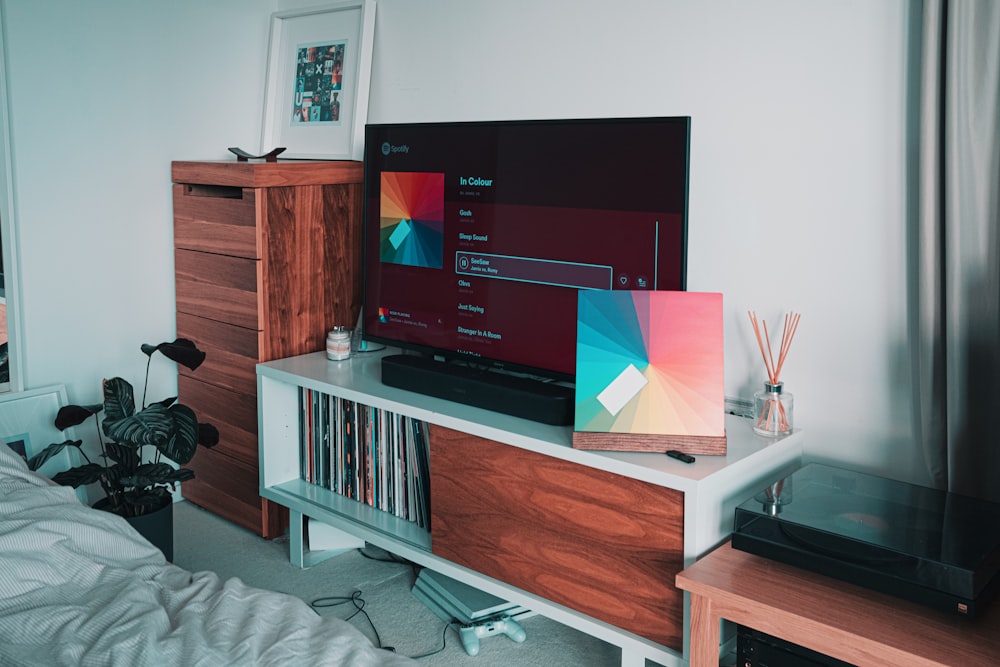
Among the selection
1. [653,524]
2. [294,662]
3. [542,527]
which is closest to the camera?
[294,662]

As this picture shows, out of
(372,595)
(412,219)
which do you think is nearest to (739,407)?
(412,219)

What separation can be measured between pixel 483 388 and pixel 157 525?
3.56 ft

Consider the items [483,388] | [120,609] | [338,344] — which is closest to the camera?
[120,609]

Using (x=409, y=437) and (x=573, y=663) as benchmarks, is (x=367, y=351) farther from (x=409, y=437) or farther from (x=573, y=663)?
(x=573, y=663)

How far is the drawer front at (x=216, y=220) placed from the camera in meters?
2.84

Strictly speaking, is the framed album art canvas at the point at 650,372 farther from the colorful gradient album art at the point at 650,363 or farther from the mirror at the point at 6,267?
the mirror at the point at 6,267

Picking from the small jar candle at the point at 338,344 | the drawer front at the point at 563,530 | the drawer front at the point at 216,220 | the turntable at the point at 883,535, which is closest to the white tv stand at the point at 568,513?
the drawer front at the point at 563,530

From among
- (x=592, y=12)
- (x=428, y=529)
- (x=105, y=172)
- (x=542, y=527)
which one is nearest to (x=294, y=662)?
(x=542, y=527)

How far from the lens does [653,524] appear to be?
1917 millimetres

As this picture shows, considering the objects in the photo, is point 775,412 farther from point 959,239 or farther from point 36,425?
point 36,425

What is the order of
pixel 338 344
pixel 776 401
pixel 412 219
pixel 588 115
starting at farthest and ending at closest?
1. pixel 338 344
2. pixel 412 219
3. pixel 588 115
4. pixel 776 401

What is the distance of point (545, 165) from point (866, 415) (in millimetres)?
989

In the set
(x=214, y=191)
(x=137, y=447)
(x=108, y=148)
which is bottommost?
(x=137, y=447)

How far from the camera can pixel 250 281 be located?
2879 millimetres
